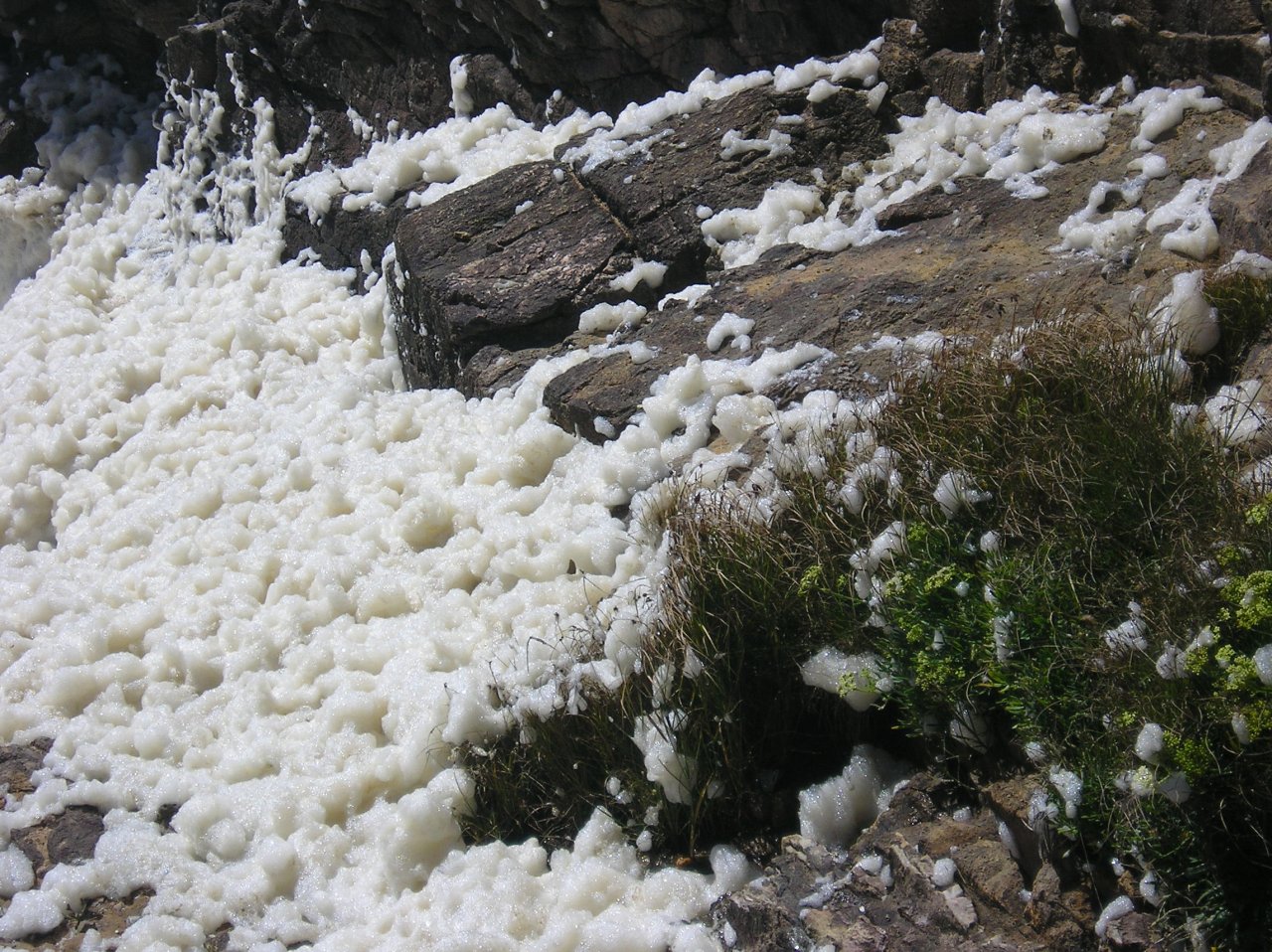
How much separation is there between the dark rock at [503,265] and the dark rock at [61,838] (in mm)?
2950

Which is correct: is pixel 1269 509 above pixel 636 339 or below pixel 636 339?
above

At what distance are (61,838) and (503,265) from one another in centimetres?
360

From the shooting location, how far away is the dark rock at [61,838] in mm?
4367

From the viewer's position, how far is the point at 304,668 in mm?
4949

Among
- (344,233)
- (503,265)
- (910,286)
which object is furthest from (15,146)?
(910,286)

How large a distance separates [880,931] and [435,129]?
6638 millimetres

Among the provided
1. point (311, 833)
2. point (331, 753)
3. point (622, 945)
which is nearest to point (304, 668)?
point (331, 753)

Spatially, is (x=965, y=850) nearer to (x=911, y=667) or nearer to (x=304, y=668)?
→ (x=911, y=667)

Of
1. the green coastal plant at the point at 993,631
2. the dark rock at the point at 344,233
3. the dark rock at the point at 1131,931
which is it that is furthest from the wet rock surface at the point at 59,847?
the dark rock at the point at 344,233

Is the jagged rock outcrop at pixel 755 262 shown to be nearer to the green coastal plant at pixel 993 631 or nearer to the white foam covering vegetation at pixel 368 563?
the white foam covering vegetation at pixel 368 563

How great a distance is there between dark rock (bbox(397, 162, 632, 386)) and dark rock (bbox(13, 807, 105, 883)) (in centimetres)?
295

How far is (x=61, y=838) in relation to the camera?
4.45 meters

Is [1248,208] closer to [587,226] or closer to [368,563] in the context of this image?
[587,226]

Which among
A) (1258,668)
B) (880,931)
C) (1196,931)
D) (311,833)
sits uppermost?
(1258,668)
